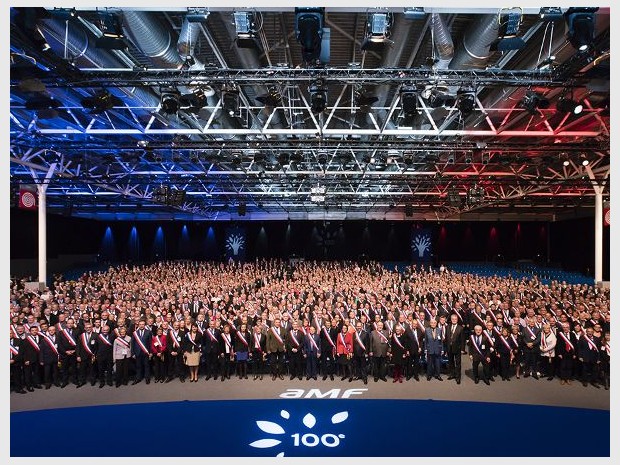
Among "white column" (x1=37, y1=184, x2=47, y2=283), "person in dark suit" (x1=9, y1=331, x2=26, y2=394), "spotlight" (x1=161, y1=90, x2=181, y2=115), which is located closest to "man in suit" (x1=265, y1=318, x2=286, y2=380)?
"spotlight" (x1=161, y1=90, x2=181, y2=115)

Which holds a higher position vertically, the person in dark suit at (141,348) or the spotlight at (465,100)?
the spotlight at (465,100)

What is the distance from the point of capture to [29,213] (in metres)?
28.2

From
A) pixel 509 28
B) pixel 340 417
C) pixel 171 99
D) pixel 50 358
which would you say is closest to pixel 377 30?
pixel 509 28

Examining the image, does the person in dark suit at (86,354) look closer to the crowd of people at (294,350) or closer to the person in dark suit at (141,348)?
the crowd of people at (294,350)

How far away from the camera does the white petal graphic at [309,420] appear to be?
7.74 m

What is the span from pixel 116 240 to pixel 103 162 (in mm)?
27143

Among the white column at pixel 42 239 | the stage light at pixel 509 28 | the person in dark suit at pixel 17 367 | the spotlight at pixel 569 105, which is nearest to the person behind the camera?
the stage light at pixel 509 28

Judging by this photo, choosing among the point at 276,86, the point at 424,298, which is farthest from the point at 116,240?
the point at 276,86

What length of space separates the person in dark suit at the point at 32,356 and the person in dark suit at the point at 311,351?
263 inches

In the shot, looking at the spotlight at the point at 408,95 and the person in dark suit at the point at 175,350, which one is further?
the person in dark suit at the point at 175,350

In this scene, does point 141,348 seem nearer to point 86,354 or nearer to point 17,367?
point 86,354

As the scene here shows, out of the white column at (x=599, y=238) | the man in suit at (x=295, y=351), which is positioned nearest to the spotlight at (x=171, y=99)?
the man in suit at (x=295, y=351)

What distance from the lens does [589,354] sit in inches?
414

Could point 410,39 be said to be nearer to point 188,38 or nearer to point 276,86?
point 276,86
